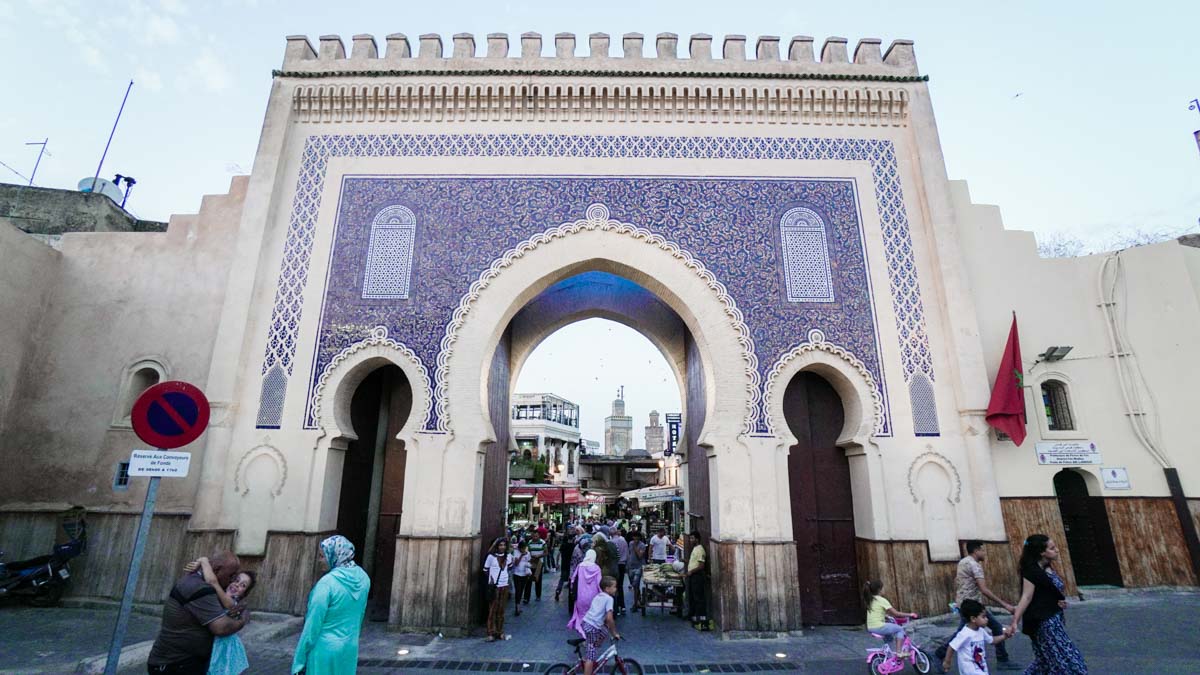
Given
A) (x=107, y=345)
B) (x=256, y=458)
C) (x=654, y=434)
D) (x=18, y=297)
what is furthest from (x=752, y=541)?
(x=654, y=434)

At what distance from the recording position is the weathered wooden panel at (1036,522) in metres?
6.97

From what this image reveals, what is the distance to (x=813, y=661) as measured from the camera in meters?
5.47

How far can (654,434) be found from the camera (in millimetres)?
43188

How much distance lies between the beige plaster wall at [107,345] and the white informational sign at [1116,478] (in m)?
11.4

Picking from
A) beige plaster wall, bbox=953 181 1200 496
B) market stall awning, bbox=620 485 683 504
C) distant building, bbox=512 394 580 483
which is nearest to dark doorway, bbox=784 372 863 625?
beige plaster wall, bbox=953 181 1200 496

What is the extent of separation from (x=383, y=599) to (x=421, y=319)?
3.53 m

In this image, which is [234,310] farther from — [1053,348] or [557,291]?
[1053,348]

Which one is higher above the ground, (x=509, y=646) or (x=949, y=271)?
(x=949, y=271)

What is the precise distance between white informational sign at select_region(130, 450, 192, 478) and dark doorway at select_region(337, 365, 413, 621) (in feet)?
12.9

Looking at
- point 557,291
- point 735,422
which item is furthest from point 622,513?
point 735,422

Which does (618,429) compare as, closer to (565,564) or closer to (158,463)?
(565,564)

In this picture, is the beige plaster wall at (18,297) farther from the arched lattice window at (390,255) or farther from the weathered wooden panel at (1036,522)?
the weathered wooden panel at (1036,522)

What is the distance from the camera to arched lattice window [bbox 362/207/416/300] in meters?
7.57

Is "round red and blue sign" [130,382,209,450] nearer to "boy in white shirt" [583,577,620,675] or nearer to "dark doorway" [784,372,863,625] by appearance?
"boy in white shirt" [583,577,620,675]
